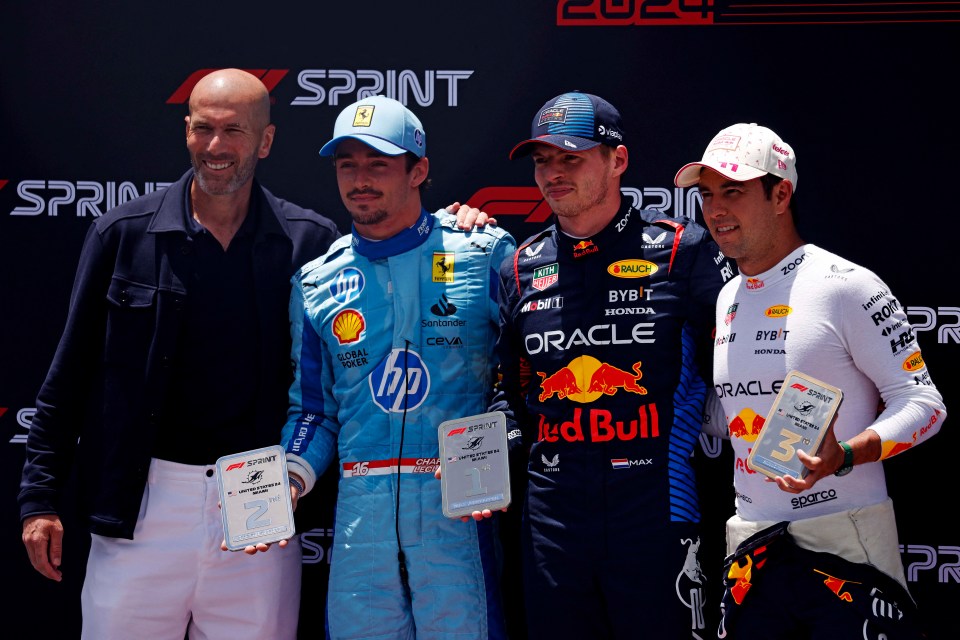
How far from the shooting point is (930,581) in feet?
11.4

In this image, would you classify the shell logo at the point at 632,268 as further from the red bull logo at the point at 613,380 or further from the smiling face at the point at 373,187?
the smiling face at the point at 373,187

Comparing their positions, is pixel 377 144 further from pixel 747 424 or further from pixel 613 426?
pixel 747 424

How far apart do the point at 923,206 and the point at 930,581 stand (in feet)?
4.25

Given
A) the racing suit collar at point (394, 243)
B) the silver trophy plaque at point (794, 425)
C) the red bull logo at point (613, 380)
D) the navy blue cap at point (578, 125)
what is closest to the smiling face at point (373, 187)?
the racing suit collar at point (394, 243)

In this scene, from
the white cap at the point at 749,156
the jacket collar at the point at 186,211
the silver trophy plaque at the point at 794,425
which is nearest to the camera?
the silver trophy plaque at the point at 794,425

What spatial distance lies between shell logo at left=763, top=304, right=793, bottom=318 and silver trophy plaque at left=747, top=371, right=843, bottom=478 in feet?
0.81

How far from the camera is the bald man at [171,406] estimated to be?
3.05m

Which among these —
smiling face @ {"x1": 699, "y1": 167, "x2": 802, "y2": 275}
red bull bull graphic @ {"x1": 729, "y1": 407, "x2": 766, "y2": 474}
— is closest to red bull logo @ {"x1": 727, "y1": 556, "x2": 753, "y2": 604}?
red bull bull graphic @ {"x1": 729, "y1": 407, "x2": 766, "y2": 474}

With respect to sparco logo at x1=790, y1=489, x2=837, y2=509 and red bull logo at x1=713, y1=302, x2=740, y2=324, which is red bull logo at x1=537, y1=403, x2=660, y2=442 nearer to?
red bull logo at x1=713, y1=302, x2=740, y2=324

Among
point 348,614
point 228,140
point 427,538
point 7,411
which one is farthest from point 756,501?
point 7,411

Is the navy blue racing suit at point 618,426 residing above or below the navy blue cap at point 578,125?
below

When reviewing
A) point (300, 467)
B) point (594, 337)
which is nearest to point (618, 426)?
point (594, 337)

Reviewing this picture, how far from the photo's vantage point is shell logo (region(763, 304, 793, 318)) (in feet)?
8.31

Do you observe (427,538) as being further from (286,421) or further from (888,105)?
(888,105)
